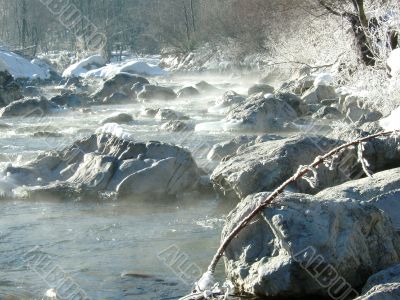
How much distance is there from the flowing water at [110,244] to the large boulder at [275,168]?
388 millimetres

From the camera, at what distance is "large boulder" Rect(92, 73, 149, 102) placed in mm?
25839

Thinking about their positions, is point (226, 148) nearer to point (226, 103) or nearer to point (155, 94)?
point (226, 103)

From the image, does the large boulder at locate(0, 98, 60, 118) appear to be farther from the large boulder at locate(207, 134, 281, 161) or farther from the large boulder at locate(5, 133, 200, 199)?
the large boulder at locate(5, 133, 200, 199)

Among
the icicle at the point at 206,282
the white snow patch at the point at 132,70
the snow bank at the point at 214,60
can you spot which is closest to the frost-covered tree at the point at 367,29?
the icicle at the point at 206,282

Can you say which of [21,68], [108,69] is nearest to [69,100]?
[21,68]

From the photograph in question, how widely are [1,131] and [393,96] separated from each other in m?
9.53

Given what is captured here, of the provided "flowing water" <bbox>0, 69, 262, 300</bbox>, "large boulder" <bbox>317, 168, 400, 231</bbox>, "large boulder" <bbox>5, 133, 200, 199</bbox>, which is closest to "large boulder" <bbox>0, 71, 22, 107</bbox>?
"large boulder" <bbox>5, 133, 200, 199</bbox>

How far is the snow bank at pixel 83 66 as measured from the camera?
48331 millimetres

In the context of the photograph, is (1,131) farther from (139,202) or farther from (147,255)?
(147,255)

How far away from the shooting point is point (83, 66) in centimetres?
4981

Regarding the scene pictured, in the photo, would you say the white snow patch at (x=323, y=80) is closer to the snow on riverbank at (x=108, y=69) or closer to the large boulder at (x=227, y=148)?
the large boulder at (x=227, y=148)

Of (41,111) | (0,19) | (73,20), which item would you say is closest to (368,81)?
(41,111)

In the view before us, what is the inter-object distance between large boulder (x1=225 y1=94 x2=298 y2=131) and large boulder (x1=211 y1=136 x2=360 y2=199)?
627 cm

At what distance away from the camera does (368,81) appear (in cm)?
1328
